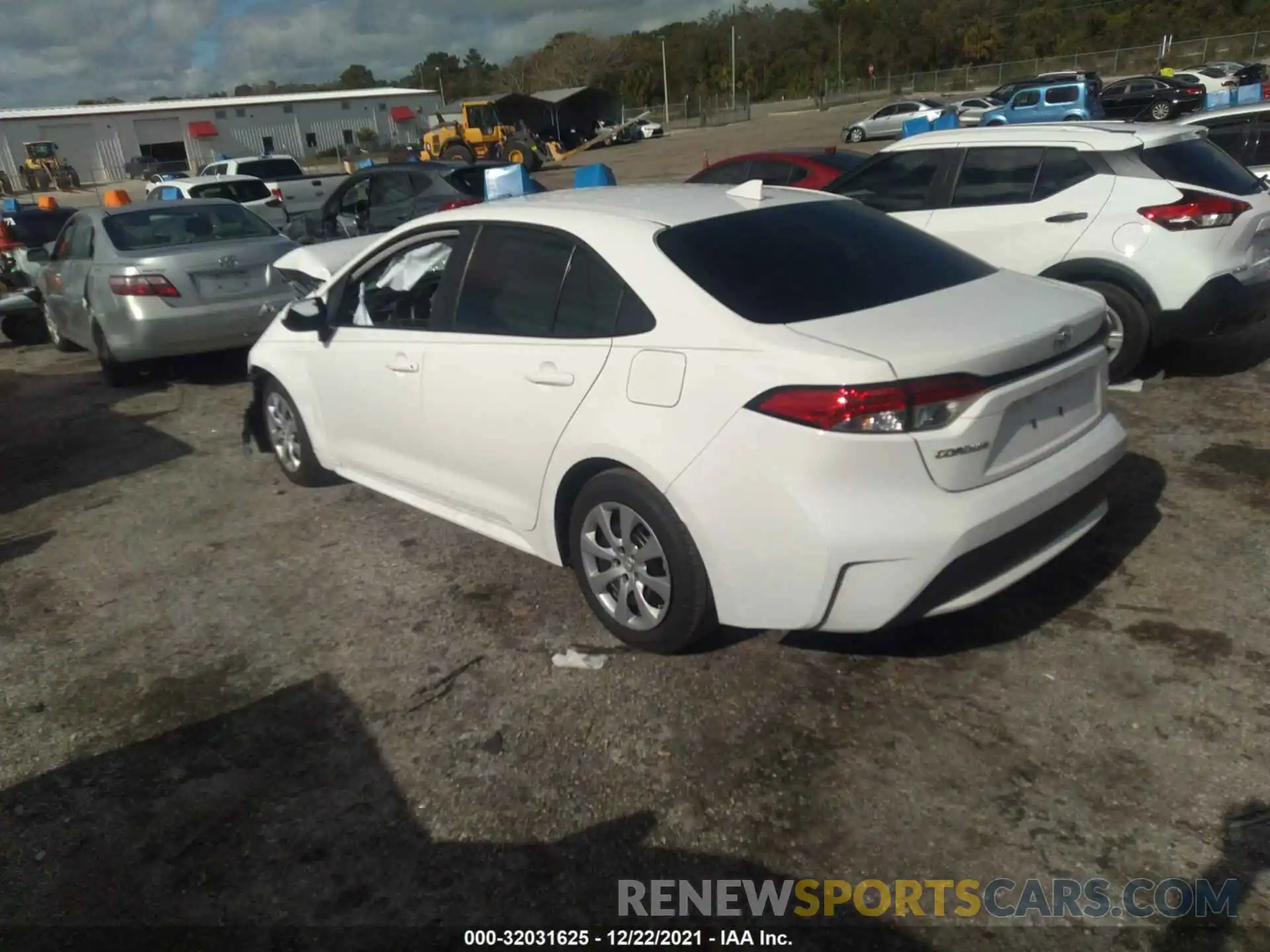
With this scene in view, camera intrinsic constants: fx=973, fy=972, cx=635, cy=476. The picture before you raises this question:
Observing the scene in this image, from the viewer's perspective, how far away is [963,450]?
3.00m

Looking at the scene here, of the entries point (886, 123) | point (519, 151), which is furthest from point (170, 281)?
point (886, 123)

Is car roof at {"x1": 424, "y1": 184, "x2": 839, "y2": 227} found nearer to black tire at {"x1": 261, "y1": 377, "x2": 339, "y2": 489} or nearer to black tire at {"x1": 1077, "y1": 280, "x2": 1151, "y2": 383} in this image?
black tire at {"x1": 261, "y1": 377, "x2": 339, "y2": 489}

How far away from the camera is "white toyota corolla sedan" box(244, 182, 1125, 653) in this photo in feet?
9.75

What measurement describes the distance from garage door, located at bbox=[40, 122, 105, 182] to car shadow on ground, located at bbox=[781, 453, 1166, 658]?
6551 cm

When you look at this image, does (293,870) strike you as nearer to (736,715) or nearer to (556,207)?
(736,715)

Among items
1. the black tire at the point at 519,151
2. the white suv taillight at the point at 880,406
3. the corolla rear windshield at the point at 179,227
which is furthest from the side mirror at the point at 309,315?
the black tire at the point at 519,151

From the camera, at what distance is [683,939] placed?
250cm

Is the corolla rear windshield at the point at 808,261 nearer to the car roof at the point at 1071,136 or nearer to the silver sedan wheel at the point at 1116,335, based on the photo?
the silver sedan wheel at the point at 1116,335

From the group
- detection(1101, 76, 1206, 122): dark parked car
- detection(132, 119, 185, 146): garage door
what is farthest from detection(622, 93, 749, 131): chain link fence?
detection(1101, 76, 1206, 122): dark parked car

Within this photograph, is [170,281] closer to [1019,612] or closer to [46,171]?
[1019,612]

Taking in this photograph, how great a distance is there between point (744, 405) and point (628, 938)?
1560 mm

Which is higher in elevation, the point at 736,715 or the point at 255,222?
the point at 255,222

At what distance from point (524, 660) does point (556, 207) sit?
1.84 metres

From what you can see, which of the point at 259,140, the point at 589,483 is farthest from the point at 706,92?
the point at 589,483
